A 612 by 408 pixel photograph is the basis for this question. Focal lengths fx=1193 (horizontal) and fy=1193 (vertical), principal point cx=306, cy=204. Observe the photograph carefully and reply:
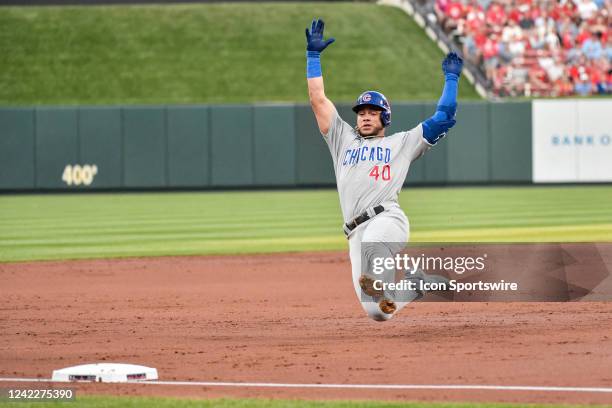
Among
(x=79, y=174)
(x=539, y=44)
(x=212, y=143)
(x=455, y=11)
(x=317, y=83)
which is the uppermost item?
(x=455, y=11)

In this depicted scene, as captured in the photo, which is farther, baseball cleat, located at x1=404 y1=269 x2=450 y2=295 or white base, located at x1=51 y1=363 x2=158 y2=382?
baseball cleat, located at x1=404 y1=269 x2=450 y2=295

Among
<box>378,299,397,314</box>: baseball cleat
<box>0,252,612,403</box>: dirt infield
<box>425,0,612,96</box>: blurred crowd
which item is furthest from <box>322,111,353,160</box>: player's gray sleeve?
<box>425,0,612,96</box>: blurred crowd

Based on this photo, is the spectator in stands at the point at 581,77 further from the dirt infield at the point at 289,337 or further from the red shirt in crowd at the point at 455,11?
the dirt infield at the point at 289,337

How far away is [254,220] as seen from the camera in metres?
22.2

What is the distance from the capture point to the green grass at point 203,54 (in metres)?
35.0

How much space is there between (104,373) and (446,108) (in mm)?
3297

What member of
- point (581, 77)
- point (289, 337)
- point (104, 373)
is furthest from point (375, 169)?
point (581, 77)

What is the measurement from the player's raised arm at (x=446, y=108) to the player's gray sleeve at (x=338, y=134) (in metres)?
0.61

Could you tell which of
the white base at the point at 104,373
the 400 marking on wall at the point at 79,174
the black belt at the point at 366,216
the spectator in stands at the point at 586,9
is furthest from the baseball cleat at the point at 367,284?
the spectator in stands at the point at 586,9

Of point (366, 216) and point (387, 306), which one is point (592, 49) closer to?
point (366, 216)

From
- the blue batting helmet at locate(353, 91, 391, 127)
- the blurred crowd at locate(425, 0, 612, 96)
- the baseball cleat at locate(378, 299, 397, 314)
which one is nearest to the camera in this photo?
the baseball cleat at locate(378, 299, 397, 314)

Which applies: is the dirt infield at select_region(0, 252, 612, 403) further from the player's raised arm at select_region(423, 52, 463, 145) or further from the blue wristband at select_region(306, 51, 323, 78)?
the blue wristband at select_region(306, 51, 323, 78)

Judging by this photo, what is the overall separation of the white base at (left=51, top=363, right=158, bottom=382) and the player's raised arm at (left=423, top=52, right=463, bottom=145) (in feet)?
9.63

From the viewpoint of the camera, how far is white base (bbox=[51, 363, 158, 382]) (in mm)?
7039
